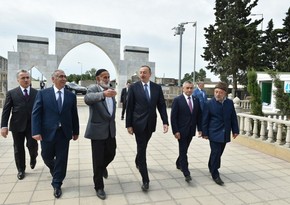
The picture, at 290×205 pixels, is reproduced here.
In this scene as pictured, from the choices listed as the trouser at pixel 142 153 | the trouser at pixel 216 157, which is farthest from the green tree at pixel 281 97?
the trouser at pixel 142 153

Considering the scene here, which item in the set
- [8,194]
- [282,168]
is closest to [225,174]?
[282,168]

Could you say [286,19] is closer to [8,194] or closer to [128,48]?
[128,48]

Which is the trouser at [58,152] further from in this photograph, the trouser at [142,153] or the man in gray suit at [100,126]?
the trouser at [142,153]

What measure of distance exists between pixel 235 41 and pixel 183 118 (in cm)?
2300

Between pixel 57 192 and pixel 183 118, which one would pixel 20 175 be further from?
pixel 183 118

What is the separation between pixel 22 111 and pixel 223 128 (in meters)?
3.33

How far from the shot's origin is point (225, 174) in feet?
15.0

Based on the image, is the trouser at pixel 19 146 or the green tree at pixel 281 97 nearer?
the trouser at pixel 19 146

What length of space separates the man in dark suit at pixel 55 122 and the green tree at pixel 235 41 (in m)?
22.9

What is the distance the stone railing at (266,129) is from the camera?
18.7 ft

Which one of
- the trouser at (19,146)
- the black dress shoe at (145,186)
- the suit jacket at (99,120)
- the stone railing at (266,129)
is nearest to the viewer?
the suit jacket at (99,120)

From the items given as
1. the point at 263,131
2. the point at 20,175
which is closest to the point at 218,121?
the point at 263,131

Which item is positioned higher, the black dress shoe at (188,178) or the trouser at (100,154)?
the trouser at (100,154)

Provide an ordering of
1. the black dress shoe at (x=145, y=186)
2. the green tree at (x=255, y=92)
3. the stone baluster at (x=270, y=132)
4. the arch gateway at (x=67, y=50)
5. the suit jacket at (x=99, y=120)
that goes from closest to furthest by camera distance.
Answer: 1. the suit jacket at (x=99, y=120)
2. the black dress shoe at (x=145, y=186)
3. the stone baluster at (x=270, y=132)
4. the green tree at (x=255, y=92)
5. the arch gateway at (x=67, y=50)
